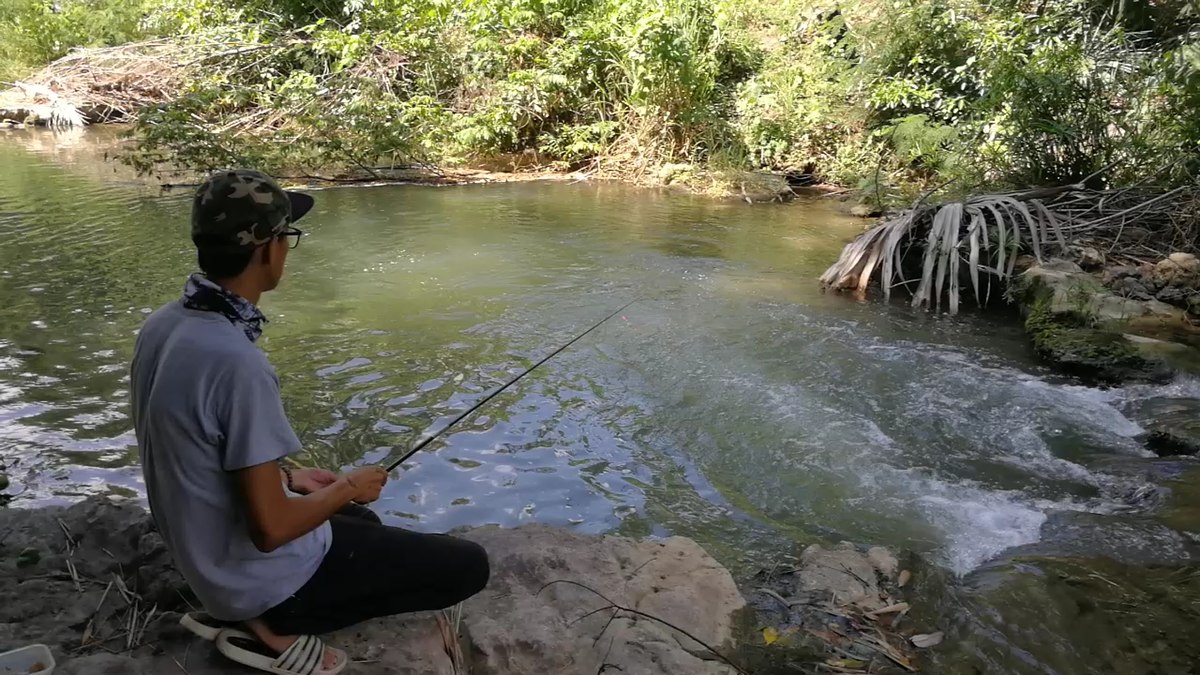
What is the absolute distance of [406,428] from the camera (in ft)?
16.1

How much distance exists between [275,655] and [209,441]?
0.62 metres

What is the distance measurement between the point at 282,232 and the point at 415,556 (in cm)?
94

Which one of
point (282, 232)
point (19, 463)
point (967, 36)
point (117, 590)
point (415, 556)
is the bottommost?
point (19, 463)

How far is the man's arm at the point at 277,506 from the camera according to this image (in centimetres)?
188

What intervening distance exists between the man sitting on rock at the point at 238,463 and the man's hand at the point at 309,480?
0.61 ft

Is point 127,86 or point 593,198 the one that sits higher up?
point 127,86

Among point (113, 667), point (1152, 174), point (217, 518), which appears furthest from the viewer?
point (1152, 174)

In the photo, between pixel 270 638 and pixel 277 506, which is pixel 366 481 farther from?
pixel 270 638

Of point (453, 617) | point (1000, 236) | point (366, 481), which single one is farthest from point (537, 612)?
point (1000, 236)

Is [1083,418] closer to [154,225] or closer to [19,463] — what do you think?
[19,463]

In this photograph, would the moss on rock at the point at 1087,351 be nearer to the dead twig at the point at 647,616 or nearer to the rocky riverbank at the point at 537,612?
the rocky riverbank at the point at 537,612

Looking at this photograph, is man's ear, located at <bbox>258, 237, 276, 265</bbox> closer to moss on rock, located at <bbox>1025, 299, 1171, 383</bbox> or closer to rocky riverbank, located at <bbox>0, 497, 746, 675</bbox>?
rocky riverbank, located at <bbox>0, 497, 746, 675</bbox>

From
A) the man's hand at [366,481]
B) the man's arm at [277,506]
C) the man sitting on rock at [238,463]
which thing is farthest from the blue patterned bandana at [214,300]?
the man's hand at [366,481]

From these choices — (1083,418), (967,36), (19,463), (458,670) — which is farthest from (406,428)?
(967,36)
